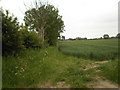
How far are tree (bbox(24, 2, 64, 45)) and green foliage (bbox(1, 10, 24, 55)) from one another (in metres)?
9.90

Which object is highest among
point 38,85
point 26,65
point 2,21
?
point 2,21

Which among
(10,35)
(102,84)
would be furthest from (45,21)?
(102,84)

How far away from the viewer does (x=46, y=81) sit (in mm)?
5957

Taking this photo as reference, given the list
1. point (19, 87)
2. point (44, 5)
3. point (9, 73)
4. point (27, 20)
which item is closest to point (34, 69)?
point (9, 73)

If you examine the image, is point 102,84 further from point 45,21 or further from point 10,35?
point 45,21

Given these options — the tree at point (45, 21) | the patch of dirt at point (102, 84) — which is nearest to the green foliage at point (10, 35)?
the patch of dirt at point (102, 84)

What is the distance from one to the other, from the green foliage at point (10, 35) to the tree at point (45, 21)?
390 inches

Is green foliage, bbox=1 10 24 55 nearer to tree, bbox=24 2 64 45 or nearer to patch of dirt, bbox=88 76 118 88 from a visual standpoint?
patch of dirt, bbox=88 76 118 88

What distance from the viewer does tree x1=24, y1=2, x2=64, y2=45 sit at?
889 inches

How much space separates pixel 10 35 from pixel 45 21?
50.6 ft

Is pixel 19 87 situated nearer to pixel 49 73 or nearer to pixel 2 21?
pixel 49 73

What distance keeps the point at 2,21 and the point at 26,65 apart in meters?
2.99

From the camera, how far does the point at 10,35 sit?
27.2ft

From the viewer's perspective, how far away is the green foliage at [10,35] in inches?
317
